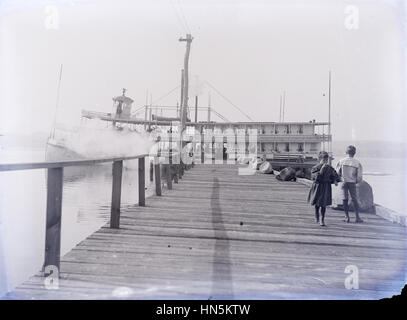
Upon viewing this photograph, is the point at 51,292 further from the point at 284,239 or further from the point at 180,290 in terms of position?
the point at 284,239

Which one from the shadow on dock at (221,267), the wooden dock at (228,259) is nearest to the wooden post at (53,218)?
the wooden dock at (228,259)

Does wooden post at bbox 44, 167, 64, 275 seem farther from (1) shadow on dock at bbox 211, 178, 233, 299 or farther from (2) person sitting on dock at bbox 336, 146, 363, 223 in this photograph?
(2) person sitting on dock at bbox 336, 146, 363, 223

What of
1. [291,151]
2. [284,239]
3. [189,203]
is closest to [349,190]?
[284,239]

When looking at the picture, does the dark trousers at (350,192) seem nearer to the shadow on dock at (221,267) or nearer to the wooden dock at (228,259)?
the wooden dock at (228,259)

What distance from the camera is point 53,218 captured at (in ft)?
8.74

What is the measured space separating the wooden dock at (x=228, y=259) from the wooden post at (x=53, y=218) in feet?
0.69

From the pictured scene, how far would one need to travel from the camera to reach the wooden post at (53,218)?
2.66 metres

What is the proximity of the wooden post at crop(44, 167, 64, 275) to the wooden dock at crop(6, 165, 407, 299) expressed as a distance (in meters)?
0.21

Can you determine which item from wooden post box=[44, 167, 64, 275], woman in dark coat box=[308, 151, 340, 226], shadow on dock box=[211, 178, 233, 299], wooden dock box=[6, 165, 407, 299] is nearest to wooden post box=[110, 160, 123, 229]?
wooden dock box=[6, 165, 407, 299]

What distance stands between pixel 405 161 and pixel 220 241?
2142 mm

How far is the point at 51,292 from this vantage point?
2.54 metres

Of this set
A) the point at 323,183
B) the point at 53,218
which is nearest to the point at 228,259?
the point at 53,218

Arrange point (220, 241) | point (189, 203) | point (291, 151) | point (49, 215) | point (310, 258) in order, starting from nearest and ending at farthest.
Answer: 1. point (49, 215)
2. point (310, 258)
3. point (220, 241)
4. point (189, 203)
5. point (291, 151)

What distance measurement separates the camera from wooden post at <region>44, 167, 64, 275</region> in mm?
2658
